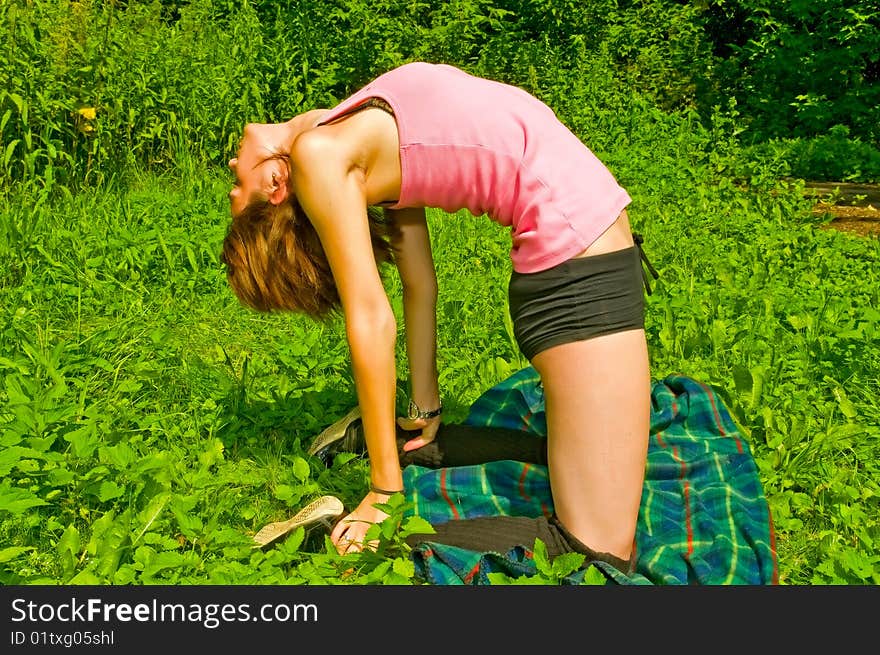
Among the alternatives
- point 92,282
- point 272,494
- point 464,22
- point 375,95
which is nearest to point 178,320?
point 92,282

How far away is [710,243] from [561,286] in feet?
10.2

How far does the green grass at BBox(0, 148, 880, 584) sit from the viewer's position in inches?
108

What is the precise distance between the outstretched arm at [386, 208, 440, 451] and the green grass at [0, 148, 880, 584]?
0.92 ft

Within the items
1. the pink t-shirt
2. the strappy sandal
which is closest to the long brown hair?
the pink t-shirt

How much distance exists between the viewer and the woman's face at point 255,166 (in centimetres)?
288

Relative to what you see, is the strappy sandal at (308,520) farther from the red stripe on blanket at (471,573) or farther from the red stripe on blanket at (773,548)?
the red stripe on blanket at (773,548)

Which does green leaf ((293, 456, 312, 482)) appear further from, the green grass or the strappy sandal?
the strappy sandal

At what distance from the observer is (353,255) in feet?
8.71

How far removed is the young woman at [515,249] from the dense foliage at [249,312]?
471 millimetres

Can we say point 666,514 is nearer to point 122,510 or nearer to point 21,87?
point 122,510

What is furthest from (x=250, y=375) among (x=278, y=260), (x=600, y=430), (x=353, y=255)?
(x=600, y=430)

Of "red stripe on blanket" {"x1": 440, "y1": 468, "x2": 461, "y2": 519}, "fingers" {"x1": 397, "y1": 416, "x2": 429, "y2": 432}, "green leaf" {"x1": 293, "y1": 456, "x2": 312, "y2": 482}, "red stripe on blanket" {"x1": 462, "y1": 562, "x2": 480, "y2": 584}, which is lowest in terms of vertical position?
"red stripe on blanket" {"x1": 440, "y1": 468, "x2": 461, "y2": 519}

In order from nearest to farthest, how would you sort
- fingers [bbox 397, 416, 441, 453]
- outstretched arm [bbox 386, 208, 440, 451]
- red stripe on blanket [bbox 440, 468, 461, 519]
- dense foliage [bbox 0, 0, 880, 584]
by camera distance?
1. dense foliage [bbox 0, 0, 880, 584]
2. red stripe on blanket [bbox 440, 468, 461, 519]
3. outstretched arm [bbox 386, 208, 440, 451]
4. fingers [bbox 397, 416, 441, 453]

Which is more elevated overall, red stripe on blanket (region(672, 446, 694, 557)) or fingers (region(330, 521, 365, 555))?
fingers (region(330, 521, 365, 555))
